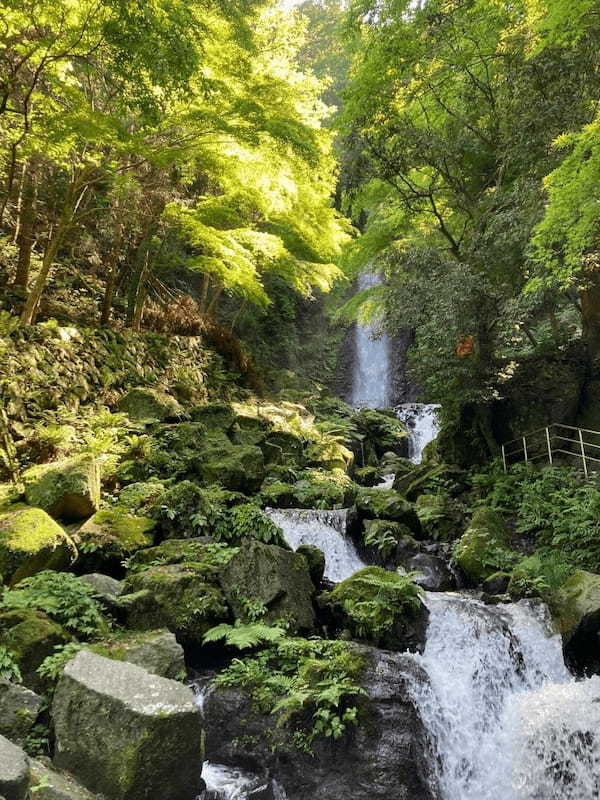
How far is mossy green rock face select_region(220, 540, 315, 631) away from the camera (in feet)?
23.3

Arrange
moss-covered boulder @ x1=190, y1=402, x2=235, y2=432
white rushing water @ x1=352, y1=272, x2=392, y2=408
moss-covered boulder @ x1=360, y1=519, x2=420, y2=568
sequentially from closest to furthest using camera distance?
1. moss-covered boulder @ x1=360, y1=519, x2=420, y2=568
2. moss-covered boulder @ x1=190, y1=402, x2=235, y2=432
3. white rushing water @ x1=352, y1=272, x2=392, y2=408

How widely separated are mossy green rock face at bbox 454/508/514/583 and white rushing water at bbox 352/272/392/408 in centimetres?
1480

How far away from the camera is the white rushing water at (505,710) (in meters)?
5.70

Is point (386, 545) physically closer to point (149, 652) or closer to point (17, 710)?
point (149, 652)

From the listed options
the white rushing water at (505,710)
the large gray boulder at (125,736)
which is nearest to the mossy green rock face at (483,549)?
the white rushing water at (505,710)

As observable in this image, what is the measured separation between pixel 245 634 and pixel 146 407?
7223 mm

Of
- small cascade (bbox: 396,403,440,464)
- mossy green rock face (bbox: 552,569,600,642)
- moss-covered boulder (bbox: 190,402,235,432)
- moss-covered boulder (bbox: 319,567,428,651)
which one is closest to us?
mossy green rock face (bbox: 552,569,600,642)

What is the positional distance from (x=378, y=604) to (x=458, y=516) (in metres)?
5.05

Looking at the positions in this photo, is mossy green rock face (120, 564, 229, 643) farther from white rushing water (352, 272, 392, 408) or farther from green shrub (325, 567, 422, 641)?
white rushing water (352, 272, 392, 408)

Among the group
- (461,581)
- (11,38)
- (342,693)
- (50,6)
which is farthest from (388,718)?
(11,38)

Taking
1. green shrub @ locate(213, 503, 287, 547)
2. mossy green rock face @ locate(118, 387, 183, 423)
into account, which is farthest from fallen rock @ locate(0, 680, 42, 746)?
mossy green rock face @ locate(118, 387, 183, 423)

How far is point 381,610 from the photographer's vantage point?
737 cm

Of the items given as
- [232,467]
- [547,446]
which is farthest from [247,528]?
[547,446]

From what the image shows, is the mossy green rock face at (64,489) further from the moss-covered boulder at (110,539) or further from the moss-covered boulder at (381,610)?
the moss-covered boulder at (381,610)
